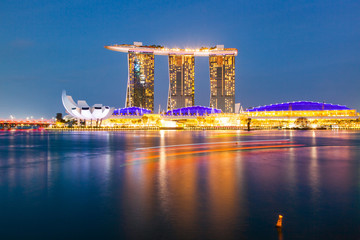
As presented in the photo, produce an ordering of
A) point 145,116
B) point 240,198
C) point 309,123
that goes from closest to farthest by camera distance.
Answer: point 240,198 < point 309,123 < point 145,116

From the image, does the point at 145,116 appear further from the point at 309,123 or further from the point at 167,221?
the point at 167,221

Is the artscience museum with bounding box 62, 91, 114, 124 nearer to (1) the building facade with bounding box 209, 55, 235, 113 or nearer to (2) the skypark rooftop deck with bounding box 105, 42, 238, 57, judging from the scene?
(2) the skypark rooftop deck with bounding box 105, 42, 238, 57

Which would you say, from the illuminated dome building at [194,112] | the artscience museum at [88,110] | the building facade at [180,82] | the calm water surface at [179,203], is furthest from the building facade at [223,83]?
the calm water surface at [179,203]

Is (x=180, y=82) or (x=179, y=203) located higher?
(x=180, y=82)

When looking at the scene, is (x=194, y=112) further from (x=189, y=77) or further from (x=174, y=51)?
(x=174, y=51)

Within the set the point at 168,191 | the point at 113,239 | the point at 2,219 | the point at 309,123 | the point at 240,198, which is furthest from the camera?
the point at 309,123

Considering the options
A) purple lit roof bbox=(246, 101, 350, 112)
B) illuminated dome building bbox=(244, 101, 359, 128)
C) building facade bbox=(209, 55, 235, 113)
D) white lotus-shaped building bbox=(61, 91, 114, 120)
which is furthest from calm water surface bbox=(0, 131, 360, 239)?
building facade bbox=(209, 55, 235, 113)

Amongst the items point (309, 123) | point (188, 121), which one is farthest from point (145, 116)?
point (309, 123)

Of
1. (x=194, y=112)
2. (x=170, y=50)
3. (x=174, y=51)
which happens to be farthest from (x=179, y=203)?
(x=170, y=50)
